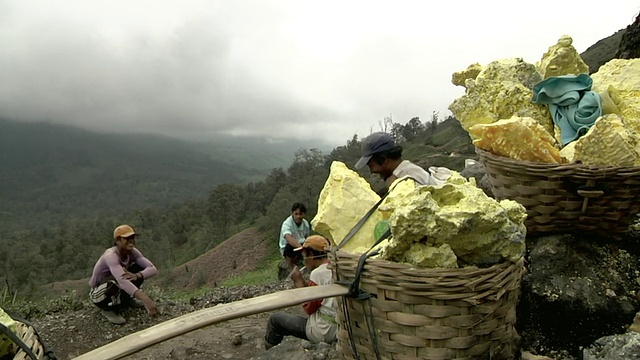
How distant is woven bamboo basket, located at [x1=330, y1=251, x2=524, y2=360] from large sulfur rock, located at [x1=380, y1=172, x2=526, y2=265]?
0.24ft

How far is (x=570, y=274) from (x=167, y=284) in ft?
73.1

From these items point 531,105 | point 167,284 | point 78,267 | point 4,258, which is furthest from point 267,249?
point 4,258

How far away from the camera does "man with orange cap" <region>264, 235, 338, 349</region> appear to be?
11.7 ft

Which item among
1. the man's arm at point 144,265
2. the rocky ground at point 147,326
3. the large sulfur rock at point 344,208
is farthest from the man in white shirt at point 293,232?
the large sulfur rock at point 344,208

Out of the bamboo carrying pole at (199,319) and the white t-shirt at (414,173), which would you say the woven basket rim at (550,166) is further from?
the bamboo carrying pole at (199,319)

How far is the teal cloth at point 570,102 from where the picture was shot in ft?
8.46

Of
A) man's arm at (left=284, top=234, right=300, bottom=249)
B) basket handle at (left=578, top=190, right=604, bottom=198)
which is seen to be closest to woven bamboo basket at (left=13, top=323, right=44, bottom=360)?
basket handle at (left=578, top=190, right=604, bottom=198)

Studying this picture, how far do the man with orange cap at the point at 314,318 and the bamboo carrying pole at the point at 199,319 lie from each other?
155cm

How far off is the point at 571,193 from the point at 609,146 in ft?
0.84

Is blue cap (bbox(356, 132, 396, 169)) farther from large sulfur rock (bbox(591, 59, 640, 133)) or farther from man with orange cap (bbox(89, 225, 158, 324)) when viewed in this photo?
man with orange cap (bbox(89, 225, 158, 324))

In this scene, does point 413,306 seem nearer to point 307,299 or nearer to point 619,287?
point 307,299

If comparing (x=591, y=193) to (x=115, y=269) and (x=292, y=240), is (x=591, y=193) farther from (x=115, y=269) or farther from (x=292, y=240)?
(x=115, y=269)

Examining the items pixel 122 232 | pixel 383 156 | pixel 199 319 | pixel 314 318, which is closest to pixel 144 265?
pixel 122 232

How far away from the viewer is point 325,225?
2.23 metres
